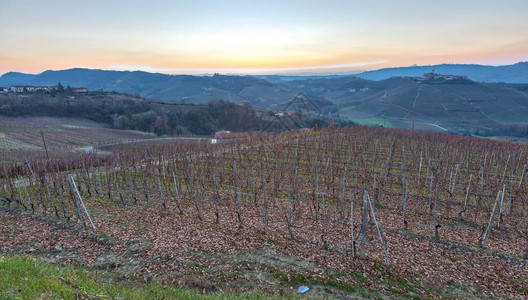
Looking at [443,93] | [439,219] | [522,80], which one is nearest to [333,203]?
[439,219]

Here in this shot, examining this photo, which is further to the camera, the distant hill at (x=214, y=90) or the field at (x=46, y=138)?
the distant hill at (x=214, y=90)

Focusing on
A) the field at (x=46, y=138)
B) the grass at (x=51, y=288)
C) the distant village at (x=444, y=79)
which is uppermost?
the distant village at (x=444, y=79)

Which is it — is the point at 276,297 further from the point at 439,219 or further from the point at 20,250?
the point at 439,219

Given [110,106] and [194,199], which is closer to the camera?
[194,199]

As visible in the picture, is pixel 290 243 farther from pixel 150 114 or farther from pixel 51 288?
pixel 150 114

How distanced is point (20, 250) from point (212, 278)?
6743 mm

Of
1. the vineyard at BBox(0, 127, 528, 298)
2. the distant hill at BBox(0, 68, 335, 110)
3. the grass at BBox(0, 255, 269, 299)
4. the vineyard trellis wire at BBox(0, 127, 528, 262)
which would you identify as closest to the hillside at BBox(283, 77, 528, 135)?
the distant hill at BBox(0, 68, 335, 110)

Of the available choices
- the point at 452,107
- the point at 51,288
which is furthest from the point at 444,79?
the point at 51,288

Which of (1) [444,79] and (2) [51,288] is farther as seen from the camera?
(1) [444,79]

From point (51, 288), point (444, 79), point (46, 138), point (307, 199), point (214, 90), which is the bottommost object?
point (46, 138)

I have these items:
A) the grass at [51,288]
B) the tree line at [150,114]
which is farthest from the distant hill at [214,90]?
the grass at [51,288]

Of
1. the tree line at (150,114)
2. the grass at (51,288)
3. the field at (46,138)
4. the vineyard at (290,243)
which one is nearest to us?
the grass at (51,288)

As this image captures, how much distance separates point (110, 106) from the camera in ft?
267

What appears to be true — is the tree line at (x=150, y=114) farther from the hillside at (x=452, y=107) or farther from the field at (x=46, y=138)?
the hillside at (x=452, y=107)
